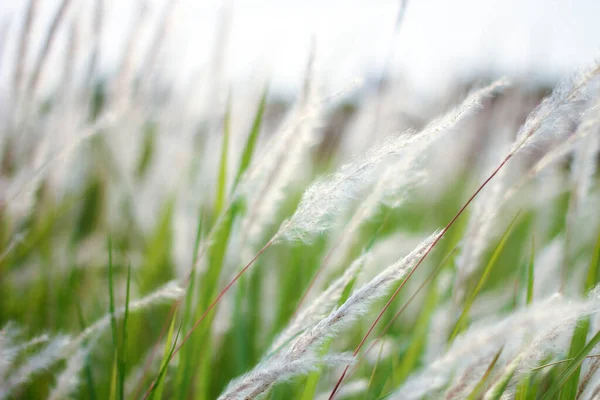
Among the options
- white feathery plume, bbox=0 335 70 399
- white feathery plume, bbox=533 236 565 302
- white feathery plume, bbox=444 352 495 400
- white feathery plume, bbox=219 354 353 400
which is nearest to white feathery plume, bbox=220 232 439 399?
white feathery plume, bbox=219 354 353 400

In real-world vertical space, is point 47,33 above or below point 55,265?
above

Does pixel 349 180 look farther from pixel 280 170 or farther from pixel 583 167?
pixel 583 167

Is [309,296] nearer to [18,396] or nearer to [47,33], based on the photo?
[18,396]

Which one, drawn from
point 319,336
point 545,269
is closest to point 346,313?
point 319,336

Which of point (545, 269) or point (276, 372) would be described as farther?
point (545, 269)

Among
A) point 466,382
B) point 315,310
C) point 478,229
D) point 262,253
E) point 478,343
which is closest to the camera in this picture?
point 478,343

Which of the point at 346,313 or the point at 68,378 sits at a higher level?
the point at 346,313

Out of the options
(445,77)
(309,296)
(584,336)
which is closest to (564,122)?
(584,336)
